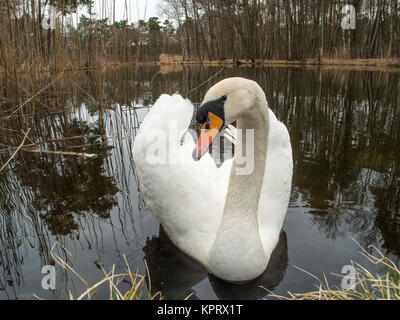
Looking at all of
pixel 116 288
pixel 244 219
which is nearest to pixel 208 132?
pixel 244 219

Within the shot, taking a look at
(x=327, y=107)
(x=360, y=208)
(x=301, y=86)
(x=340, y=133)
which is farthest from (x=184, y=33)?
(x=360, y=208)

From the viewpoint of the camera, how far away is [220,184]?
2752 mm

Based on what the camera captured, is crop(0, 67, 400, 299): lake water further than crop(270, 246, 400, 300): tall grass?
Yes

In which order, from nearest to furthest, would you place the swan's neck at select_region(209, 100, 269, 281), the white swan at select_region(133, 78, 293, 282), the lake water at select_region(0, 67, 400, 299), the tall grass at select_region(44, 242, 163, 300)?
the tall grass at select_region(44, 242, 163, 300) < the white swan at select_region(133, 78, 293, 282) < the swan's neck at select_region(209, 100, 269, 281) < the lake water at select_region(0, 67, 400, 299)

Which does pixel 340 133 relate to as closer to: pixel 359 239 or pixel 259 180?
pixel 359 239

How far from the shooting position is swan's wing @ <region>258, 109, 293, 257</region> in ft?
7.58

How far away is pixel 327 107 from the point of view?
7875 millimetres

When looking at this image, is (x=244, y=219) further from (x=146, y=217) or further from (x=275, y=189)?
(x=146, y=217)

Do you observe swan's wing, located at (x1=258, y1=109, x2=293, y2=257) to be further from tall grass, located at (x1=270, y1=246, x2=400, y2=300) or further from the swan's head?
the swan's head

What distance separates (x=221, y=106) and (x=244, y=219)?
747mm

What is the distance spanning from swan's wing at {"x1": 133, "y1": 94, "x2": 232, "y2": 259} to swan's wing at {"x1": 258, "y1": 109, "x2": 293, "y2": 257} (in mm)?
339

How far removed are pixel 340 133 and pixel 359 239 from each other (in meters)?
3.38

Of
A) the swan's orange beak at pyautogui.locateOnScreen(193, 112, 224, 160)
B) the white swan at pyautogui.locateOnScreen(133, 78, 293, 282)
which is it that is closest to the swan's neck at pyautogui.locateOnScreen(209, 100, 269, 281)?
the white swan at pyautogui.locateOnScreen(133, 78, 293, 282)

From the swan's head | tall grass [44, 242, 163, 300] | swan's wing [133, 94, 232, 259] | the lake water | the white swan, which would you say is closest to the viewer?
tall grass [44, 242, 163, 300]
